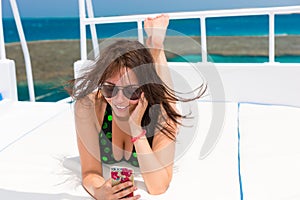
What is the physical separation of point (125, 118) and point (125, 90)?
17 centimetres

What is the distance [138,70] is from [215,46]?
26.2 metres

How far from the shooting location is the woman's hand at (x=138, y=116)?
1523 millimetres

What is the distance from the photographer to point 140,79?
1520 millimetres

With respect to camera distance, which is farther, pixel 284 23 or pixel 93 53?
pixel 284 23

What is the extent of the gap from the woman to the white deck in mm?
111

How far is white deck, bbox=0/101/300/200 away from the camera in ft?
5.48

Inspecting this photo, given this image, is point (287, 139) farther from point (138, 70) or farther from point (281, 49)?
point (281, 49)

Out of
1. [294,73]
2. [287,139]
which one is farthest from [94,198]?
[294,73]

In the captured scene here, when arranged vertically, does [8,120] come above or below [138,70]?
below

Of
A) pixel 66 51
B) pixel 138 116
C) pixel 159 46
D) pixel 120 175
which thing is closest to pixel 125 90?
pixel 138 116

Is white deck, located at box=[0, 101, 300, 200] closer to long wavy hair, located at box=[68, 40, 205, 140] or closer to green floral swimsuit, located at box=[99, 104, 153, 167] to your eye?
green floral swimsuit, located at box=[99, 104, 153, 167]

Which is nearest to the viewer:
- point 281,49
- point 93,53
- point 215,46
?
point 93,53

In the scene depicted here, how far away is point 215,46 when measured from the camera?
89.2 feet

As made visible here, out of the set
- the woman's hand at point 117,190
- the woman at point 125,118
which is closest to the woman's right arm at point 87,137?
the woman at point 125,118
